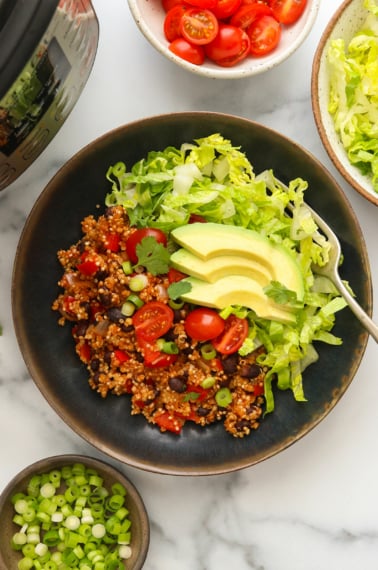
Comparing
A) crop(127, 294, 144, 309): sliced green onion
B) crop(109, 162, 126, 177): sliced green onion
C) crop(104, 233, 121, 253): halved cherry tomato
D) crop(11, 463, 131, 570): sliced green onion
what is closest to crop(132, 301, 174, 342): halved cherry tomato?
crop(127, 294, 144, 309): sliced green onion

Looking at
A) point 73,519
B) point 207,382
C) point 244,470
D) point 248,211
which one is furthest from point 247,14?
point 73,519

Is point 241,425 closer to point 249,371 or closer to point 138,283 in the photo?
point 249,371

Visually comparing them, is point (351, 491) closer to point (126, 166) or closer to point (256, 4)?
point (126, 166)

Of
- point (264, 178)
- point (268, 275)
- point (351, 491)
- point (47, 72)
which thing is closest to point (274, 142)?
point (264, 178)

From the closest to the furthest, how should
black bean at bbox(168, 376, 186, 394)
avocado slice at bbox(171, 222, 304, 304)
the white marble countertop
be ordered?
avocado slice at bbox(171, 222, 304, 304) < black bean at bbox(168, 376, 186, 394) < the white marble countertop

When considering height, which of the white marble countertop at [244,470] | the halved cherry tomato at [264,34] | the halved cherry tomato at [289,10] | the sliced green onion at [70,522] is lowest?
the sliced green onion at [70,522]

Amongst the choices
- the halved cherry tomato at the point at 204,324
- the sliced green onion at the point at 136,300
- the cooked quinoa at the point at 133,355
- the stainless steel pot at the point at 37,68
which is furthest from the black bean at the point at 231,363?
the stainless steel pot at the point at 37,68

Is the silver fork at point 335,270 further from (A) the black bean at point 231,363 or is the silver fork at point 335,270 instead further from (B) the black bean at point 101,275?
(B) the black bean at point 101,275

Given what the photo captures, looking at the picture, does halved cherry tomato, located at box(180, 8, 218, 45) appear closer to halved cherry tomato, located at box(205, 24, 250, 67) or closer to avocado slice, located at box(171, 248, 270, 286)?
halved cherry tomato, located at box(205, 24, 250, 67)
